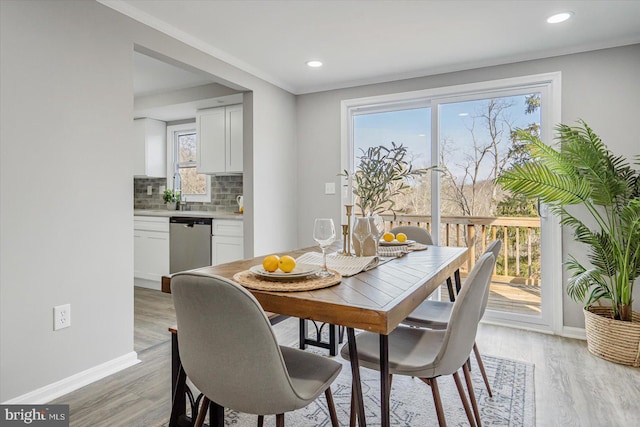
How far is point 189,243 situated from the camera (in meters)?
4.28

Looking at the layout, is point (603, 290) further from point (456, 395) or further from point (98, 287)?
point (98, 287)

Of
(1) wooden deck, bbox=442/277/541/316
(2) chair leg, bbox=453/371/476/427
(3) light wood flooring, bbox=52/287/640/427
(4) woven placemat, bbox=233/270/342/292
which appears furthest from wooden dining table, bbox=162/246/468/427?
(1) wooden deck, bbox=442/277/541/316

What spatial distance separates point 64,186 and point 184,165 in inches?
132

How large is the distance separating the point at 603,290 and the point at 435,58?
2284mm

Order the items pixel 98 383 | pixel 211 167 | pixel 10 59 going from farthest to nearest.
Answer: pixel 211 167 < pixel 98 383 < pixel 10 59

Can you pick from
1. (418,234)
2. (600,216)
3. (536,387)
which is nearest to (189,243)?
(418,234)

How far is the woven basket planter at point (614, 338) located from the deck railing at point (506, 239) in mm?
647

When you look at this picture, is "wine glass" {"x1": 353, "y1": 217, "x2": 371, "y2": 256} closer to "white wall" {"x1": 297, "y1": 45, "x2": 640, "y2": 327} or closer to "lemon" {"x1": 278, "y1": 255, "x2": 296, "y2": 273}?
"lemon" {"x1": 278, "y1": 255, "x2": 296, "y2": 273}

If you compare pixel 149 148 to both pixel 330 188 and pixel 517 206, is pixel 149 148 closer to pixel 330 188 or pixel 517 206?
pixel 330 188

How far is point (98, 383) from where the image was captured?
226 cm

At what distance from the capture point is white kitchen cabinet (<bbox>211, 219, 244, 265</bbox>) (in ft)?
13.1

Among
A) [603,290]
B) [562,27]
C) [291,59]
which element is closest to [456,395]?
[603,290]

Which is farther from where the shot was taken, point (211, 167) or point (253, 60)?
point (211, 167)

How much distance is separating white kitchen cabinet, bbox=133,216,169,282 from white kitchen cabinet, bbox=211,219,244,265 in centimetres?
71
